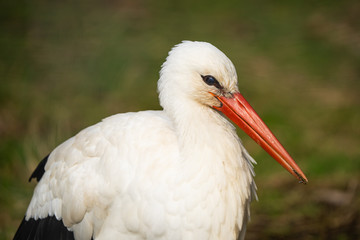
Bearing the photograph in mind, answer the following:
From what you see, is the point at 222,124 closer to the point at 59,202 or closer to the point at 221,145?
the point at 221,145

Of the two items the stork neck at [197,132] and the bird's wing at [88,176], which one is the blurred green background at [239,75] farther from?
the stork neck at [197,132]

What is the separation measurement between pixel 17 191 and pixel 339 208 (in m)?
2.70

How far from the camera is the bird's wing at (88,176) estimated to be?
7.91 feet

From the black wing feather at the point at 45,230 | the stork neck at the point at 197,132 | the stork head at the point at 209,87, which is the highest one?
the stork head at the point at 209,87

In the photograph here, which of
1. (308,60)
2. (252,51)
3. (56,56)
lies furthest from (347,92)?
(56,56)

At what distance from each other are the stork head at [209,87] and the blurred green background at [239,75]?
5.14 ft

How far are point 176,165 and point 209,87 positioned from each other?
418 mm

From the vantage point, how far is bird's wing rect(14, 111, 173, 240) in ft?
7.91

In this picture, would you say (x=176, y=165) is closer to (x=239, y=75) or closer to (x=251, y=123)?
(x=251, y=123)

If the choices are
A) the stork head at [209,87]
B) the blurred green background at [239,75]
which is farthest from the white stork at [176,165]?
the blurred green background at [239,75]

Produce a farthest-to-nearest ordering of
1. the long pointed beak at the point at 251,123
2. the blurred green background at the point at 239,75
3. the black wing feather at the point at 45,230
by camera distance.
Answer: the blurred green background at the point at 239,75, the black wing feather at the point at 45,230, the long pointed beak at the point at 251,123

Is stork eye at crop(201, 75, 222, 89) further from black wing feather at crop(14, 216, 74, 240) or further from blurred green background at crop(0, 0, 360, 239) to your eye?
blurred green background at crop(0, 0, 360, 239)

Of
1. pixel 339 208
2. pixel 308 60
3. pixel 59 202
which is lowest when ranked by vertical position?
pixel 59 202

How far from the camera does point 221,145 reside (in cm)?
240
